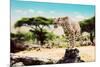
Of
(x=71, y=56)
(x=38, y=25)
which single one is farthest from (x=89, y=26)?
(x=38, y=25)

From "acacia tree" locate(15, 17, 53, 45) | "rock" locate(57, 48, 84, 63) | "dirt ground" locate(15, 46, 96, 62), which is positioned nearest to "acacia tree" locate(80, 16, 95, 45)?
"dirt ground" locate(15, 46, 96, 62)

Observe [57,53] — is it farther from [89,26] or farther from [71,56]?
[89,26]

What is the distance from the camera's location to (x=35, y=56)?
2307mm

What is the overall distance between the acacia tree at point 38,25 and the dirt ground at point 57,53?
118 millimetres

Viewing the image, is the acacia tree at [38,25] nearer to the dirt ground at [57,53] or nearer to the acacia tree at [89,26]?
the dirt ground at [57,53]

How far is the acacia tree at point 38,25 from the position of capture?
2301 millimetres

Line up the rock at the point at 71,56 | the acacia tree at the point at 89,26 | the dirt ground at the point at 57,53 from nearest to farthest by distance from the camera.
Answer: the dirt ground at the point at 57,53 → the rock at the point at 71,56 → the acacia tree at the point at 89,26

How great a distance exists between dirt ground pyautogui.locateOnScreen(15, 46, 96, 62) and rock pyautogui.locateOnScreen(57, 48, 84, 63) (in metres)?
0.04

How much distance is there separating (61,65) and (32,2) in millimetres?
773

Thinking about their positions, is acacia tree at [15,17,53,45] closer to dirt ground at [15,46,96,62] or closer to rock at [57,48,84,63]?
dirt ground at [15,46,96,62]

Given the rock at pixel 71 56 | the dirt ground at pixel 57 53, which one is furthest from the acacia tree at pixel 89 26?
the rock at pixel 71 56

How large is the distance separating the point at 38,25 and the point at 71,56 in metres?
0.53
